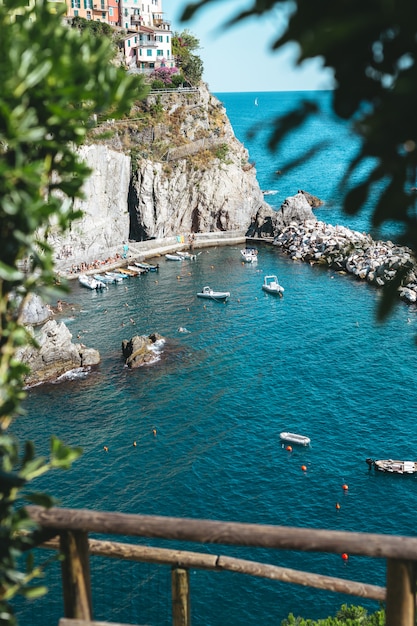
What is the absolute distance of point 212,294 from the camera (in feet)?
221

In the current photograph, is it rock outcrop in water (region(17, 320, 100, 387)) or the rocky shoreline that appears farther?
the rocky shoreline

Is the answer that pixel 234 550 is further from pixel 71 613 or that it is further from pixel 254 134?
pixel 254 134

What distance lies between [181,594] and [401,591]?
1.88 meters

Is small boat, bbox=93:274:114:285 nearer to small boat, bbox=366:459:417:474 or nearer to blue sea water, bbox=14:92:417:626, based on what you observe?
blue sea water, bbox=14:92:417:626

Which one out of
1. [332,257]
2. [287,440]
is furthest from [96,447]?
[332,257]

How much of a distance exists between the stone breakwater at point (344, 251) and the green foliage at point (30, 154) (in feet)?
209

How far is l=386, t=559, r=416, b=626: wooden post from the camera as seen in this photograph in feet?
15.7

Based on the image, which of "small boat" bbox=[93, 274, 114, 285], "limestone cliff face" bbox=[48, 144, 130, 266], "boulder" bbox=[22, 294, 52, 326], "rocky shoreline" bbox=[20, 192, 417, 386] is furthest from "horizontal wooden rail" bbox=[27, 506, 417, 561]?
"limestone cliff face" bbox=[48, 144, 130, 266]

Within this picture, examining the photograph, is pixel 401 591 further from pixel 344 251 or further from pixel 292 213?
pixel 292 213

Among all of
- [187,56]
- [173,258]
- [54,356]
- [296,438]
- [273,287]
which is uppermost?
[187,56]

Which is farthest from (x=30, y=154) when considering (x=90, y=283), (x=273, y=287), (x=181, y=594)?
(x=90, y=283)

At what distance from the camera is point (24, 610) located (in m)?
27.8

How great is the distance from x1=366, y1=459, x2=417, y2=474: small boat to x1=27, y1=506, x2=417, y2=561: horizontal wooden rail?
33.8 meters

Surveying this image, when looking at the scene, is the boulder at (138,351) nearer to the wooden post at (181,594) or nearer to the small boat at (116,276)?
the small boat at (116,276)
